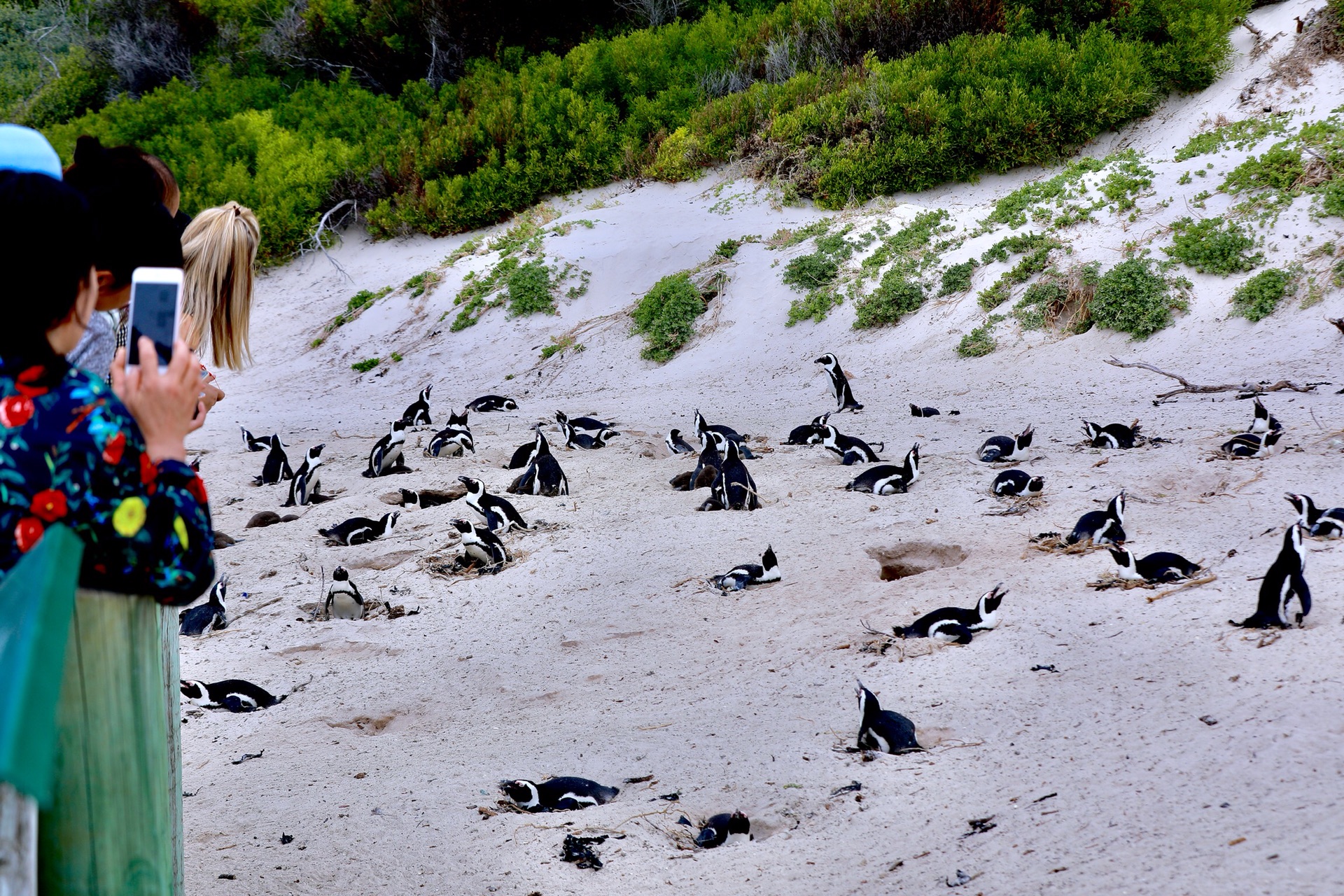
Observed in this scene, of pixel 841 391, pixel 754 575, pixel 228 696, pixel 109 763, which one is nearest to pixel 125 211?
pixel 109 763

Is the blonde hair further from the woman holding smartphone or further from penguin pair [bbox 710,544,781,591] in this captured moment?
penguin pair [bbox 710,544,781,591]

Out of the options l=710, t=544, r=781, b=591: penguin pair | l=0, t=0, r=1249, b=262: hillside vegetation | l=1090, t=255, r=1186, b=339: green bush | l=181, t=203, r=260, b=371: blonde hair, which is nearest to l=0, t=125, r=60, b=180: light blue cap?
l=181, t=203, r=260, b=371: blonde hair

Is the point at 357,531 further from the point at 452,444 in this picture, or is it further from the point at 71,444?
the point at 71,444

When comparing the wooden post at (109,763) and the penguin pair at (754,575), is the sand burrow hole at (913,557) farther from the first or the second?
the wooden post at (109,763)

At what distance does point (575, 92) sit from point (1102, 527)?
36.9 ft

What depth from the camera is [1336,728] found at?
258cm

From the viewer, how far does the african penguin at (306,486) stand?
686cm

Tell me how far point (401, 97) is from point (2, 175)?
15491mm

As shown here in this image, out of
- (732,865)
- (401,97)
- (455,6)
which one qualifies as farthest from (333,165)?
(732,865)

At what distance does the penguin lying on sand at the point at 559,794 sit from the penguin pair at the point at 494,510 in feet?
9.05

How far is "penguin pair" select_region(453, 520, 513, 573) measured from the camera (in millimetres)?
5336

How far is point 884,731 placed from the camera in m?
3.12

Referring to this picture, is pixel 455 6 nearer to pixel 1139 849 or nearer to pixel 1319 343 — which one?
pixel 1319 343

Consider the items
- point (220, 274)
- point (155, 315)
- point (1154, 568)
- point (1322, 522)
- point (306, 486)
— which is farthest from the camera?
point (306, 486)
